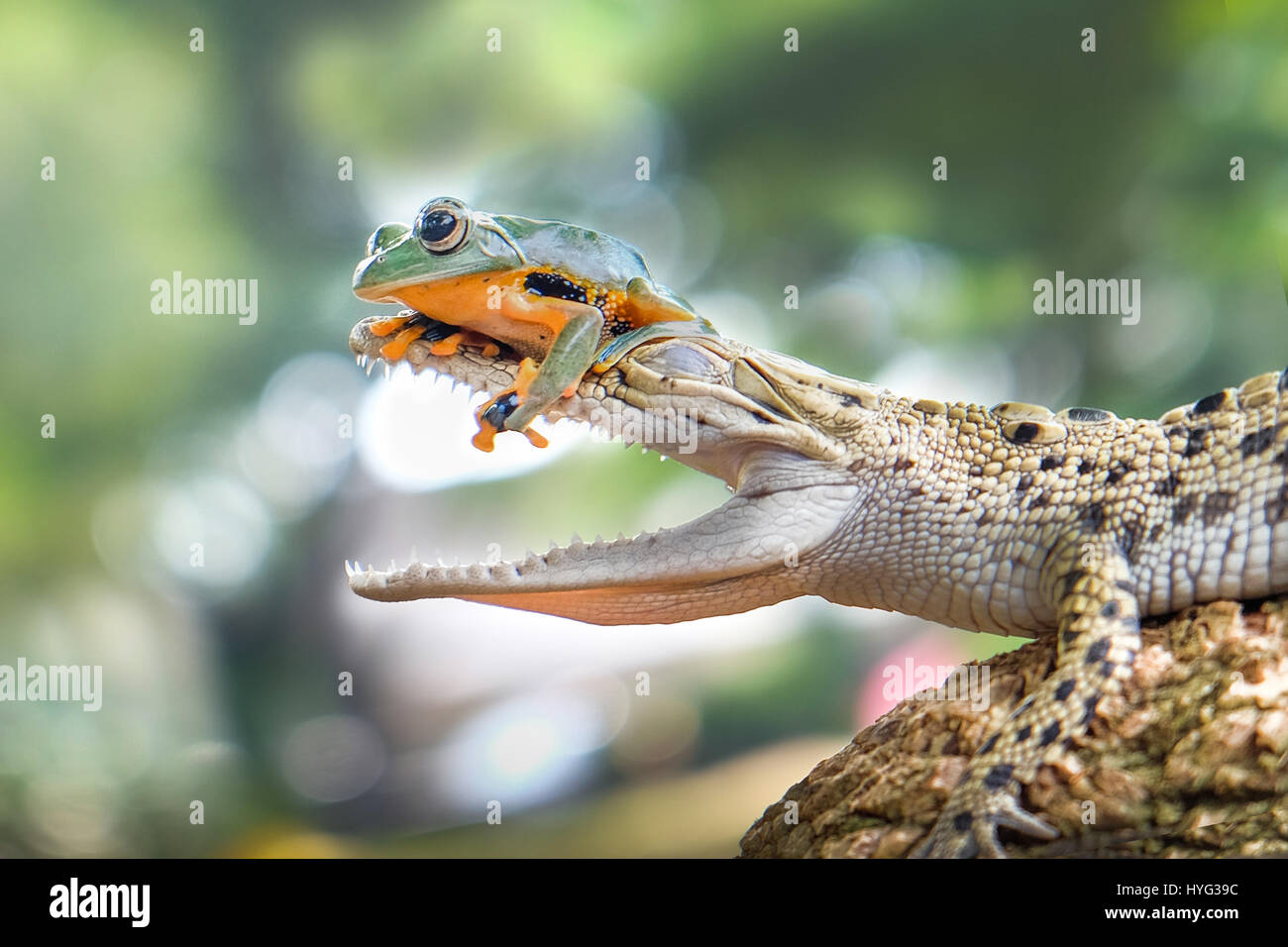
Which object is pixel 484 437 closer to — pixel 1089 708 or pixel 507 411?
pixel 507 411

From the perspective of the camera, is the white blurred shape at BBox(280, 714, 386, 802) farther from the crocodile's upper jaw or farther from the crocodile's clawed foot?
the crocodile's clawed foot

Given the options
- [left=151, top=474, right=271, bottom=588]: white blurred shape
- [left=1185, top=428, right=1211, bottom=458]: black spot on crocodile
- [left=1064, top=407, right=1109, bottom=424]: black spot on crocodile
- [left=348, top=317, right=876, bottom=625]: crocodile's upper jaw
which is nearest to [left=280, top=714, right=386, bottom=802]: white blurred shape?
[left=151, top=474, right=271, bottom=588]: white blurred shape

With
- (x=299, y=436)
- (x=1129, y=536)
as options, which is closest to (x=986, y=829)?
(x=1129, y=536)

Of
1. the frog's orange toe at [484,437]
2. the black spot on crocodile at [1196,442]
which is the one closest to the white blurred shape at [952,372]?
the black spot on crocodile at [1196,442]

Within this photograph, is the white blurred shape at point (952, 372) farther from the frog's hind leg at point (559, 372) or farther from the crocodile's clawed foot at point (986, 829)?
the crocodile's clawed foot at point (986, 829)

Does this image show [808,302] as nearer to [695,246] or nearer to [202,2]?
[695,246]

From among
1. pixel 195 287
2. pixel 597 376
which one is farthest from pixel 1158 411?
pixel 195 287
